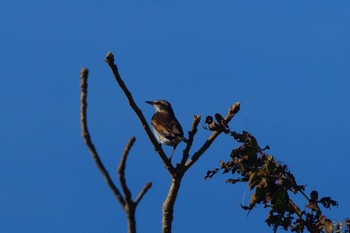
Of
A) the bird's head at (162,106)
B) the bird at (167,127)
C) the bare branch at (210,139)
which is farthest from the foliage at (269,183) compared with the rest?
the bird's head at (162,106)

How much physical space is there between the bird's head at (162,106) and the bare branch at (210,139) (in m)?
6.96

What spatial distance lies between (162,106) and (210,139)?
7.58 m

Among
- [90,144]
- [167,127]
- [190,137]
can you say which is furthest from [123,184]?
[167,127]

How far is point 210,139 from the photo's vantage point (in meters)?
6.11

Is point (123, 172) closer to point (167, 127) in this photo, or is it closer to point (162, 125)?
point (167, 127)

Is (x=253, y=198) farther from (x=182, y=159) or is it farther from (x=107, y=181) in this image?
(x=107, y=181)

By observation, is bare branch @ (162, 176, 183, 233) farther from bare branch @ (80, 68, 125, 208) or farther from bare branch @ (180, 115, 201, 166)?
bare branch @ (80, 68, 125, 208)

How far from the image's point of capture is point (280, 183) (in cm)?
648

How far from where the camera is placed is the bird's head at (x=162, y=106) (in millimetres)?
13408

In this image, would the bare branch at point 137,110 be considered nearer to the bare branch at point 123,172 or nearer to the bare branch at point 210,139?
the bare branch at point 210,139

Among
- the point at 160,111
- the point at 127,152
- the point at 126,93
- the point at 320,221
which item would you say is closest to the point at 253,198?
the point at 320,221

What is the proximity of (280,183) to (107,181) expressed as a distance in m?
4.33

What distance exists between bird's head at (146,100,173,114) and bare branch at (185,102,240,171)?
6.96 m

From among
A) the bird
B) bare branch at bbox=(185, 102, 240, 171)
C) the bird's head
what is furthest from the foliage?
the bird's head
